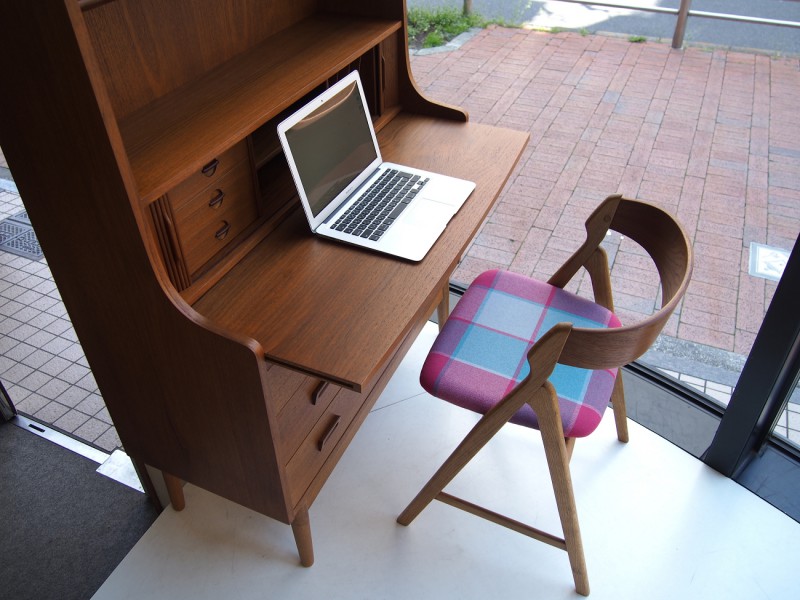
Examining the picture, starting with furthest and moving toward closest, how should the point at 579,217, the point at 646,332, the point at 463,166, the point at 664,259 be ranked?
1. the point at 579,217
2. the point at 463,166
3. the point at 664,259
4. the point at 646,332

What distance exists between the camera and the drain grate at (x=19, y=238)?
104 inches

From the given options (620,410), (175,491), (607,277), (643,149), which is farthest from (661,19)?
(175,491)

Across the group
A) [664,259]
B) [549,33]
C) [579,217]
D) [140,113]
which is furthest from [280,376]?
[549,33]

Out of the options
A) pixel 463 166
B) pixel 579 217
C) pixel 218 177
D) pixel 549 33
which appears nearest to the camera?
pixel 218 177

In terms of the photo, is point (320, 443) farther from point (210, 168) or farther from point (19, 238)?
point (19, 238)

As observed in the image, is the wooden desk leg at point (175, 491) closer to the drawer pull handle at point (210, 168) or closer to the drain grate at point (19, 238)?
the drawer pull handle at point (210, 168)

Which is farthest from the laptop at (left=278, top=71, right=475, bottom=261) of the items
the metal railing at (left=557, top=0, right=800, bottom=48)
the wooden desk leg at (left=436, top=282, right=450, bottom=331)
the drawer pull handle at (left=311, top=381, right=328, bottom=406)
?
the metal railing at (left=557, top=0, right=800, bottom=48)

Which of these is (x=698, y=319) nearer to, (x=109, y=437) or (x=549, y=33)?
(x=549, y=33)

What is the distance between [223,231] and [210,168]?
0.15 metres

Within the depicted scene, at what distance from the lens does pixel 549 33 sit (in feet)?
8.73

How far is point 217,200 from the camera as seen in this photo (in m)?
1.35

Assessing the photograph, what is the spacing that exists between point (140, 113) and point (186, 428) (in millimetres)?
653

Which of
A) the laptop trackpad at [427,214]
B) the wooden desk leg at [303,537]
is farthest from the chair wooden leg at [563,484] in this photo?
the wooden desk leg at [303,537]

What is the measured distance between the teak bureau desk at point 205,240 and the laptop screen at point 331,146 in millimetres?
88
